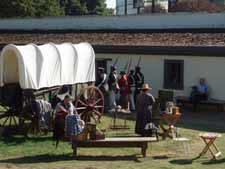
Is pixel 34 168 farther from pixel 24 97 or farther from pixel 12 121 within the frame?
pixel 12 121

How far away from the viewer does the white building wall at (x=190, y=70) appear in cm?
2191

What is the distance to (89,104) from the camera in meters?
16.8

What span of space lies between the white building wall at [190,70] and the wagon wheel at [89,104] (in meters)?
6.59

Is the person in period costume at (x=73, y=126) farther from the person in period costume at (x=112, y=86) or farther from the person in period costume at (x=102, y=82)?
the person in period costume at (x=112, y=86)

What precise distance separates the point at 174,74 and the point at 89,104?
25.1 feet

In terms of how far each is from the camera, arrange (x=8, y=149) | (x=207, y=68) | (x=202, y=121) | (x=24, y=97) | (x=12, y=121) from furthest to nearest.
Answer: (x=207, y=68)
(x=202, y=121)
(x=12, y=121)
(x=24, y=97)
(x=8, y=149)

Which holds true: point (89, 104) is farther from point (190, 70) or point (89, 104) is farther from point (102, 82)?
point (190, 70)

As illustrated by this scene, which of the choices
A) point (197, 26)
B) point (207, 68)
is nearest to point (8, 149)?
point (207, 68)

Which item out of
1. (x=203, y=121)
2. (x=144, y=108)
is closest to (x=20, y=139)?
(x=144, y=108)

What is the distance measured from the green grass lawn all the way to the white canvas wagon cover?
64.9 inches

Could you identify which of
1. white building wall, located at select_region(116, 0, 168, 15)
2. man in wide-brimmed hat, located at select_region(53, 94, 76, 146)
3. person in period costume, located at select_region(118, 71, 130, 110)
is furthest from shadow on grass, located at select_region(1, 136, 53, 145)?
white building wall, located at select_region(116, 0, 168, 15)

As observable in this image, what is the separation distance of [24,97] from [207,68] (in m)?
9.32

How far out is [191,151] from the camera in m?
14.1

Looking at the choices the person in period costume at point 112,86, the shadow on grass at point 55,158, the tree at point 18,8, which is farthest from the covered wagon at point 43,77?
the tree at point 18,8
